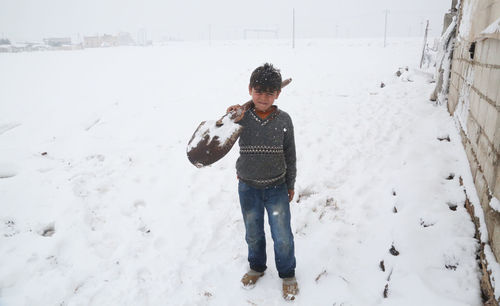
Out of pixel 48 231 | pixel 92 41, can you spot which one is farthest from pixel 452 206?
pixel 92 41

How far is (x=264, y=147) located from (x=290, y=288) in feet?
4.16

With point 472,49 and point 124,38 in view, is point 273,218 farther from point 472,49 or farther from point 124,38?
point 124,38

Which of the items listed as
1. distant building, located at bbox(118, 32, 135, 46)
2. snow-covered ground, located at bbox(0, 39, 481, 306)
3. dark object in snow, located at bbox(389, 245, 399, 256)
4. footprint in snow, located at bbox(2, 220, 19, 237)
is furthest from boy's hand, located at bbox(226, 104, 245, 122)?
distant building, located at bbox(118, 32, 135, 46)

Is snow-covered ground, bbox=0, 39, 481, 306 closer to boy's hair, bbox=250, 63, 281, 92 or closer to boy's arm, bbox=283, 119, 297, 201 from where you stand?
boy's arm, bbox=283, 119, 297, 201

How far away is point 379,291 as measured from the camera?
8.26 ft

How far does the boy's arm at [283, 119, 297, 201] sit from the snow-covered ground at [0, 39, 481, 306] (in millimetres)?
973

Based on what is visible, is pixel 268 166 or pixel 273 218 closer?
pixel 268 166

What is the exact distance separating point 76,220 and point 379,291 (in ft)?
11.2

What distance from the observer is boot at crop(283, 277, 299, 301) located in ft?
8.37

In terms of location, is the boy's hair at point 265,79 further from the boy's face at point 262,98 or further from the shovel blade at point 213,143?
the shovel blade at point 213,143

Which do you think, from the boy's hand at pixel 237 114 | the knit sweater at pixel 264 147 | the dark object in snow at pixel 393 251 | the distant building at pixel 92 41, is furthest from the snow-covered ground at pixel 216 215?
the distant building at pixel 92 41

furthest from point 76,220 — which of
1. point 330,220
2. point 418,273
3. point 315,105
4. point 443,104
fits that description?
point 443,104

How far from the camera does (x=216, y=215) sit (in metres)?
3.83

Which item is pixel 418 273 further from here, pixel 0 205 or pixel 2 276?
pixel 0 205
